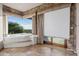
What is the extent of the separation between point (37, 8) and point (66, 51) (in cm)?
104

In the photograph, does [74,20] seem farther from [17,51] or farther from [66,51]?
[17,51]

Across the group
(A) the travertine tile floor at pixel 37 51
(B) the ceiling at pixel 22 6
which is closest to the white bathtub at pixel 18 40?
(A) the travertine tile floor at pixel 37 51

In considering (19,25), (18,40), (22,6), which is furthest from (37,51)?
(22,6)

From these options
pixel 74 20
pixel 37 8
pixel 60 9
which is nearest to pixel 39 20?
pixel 37 8

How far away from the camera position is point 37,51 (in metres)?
2.46

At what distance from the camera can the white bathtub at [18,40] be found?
8.10 ft

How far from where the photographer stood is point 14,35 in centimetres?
249

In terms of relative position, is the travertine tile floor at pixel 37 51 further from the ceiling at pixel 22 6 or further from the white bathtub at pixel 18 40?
the ceiling at pixel 22 6

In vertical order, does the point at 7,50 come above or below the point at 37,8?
below

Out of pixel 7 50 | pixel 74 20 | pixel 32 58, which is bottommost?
pixel 32 58

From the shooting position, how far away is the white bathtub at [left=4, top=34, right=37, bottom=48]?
2.47m

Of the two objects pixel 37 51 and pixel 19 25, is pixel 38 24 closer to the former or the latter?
pixel 19 25

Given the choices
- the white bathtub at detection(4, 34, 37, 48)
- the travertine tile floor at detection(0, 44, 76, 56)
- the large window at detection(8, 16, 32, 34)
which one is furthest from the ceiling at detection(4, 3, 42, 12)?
the travertine tile floor at detection(0, 44, 76, 56)

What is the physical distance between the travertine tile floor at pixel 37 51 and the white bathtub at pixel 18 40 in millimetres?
83
